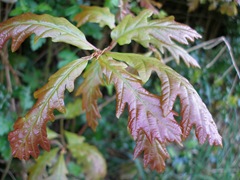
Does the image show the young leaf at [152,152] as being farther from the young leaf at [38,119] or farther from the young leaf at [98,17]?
the young leaf at [98,17]

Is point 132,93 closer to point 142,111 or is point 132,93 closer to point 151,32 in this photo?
point 142,111

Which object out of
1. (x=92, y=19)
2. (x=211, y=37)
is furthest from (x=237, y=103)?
(x=92, y=19)

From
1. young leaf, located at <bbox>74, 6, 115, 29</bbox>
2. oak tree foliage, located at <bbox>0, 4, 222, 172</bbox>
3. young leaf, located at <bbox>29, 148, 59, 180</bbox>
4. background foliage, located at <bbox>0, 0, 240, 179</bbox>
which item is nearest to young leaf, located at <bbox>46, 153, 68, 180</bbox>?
young leaf, located at <bbox>29, 148, 59, 180</bbox>

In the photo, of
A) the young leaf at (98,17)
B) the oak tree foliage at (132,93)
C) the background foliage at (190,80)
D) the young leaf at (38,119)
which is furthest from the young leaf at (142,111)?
the background foliage at (190,80)

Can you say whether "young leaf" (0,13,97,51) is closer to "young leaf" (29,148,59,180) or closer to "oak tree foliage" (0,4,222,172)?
"oak tree foliage" (0,4,222,172)

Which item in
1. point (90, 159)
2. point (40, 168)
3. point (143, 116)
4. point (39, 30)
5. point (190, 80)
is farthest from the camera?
point (190, 80)

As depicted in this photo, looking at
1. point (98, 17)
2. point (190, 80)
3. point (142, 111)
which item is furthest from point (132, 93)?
point (190, 80)
